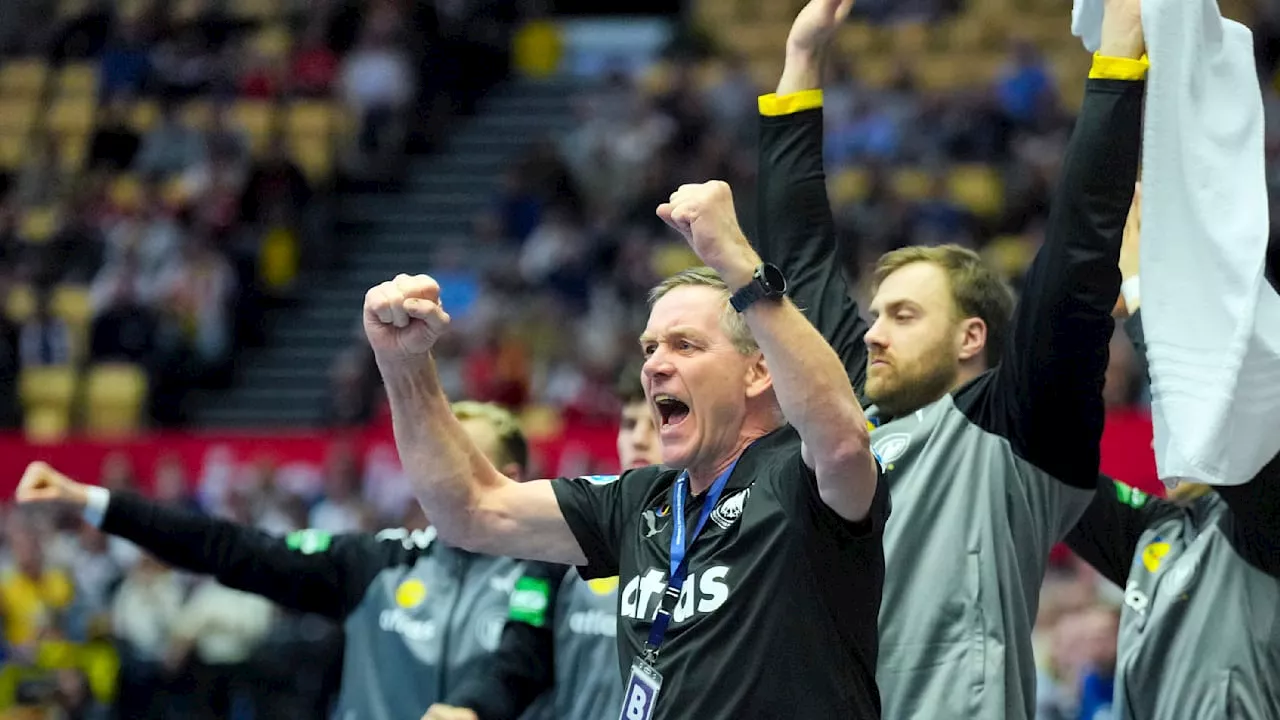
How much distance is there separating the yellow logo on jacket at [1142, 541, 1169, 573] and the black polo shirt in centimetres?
150

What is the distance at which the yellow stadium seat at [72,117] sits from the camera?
1894 centimetres

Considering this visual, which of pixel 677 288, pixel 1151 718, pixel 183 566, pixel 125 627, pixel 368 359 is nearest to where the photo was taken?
pixel 677 288

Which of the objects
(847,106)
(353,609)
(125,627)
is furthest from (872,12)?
(353,609)

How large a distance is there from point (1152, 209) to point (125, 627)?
901 centimetres

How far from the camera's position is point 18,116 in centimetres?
1914

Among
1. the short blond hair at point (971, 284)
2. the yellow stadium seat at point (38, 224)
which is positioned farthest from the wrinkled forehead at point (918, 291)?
the yellow stadium seat at point (38, 224)

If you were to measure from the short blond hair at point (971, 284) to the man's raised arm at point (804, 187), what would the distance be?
0.14 metres

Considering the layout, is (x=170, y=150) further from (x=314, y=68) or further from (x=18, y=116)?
(x=18, y=116)

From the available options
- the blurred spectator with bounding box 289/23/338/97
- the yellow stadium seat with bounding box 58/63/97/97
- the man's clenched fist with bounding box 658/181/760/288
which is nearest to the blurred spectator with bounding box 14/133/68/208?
the yellow stadium seat with bounding box 58/63/97/97

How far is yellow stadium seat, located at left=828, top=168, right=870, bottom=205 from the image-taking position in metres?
14.4

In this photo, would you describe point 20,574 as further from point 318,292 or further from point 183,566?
point 183,566

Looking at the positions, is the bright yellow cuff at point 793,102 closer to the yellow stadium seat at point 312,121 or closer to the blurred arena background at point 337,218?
the blurred arena background at point 337,218

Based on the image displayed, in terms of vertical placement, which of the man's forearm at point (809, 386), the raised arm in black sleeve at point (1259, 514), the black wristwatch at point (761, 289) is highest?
the black wristwatch at point (761, 289)

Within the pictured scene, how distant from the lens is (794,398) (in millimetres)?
3500
